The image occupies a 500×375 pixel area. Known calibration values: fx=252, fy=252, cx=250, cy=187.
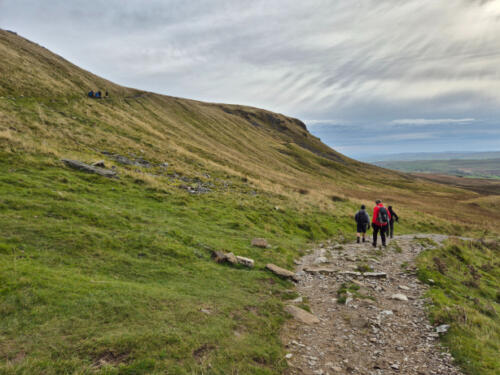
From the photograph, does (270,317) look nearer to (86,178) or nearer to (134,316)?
(134,316)

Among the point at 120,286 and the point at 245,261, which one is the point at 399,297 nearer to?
the point at 245,261

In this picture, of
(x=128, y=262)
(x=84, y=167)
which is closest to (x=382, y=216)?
(x=128, y=262)

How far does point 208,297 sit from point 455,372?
7.41m

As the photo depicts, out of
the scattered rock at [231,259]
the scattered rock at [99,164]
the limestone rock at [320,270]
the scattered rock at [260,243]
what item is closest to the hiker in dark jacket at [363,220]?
the limestone rock at [320,270]

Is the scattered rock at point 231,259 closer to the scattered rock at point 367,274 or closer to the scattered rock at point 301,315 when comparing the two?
the scattered rock at point 301,315

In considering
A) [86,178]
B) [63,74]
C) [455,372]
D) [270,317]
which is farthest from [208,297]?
[63,74]

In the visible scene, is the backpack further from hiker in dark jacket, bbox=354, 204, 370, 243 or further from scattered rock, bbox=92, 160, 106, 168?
scattered rock, bbox=92, 160, 106, 168

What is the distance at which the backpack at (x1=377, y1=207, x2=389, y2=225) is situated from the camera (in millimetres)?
17953

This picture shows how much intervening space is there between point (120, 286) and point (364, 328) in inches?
328

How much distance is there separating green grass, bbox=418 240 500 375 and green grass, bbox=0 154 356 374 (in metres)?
5.37

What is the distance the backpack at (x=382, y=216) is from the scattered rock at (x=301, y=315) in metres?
11.3

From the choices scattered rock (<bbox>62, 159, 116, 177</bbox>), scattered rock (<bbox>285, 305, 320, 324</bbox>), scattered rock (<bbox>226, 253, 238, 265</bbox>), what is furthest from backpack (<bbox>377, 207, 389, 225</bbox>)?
scattered rock (<bbox>62, 159, 116, 177</bbox>)

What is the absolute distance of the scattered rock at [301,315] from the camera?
9.25m

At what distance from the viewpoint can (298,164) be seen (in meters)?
97.1
